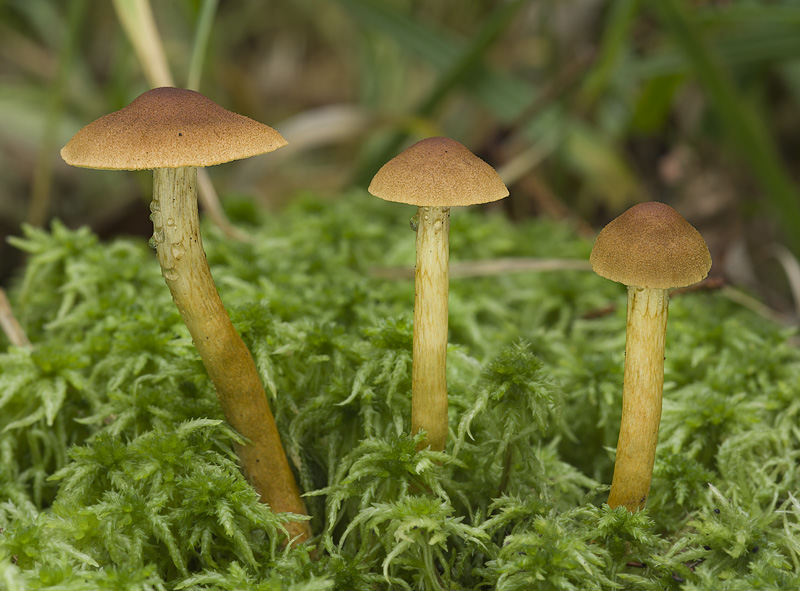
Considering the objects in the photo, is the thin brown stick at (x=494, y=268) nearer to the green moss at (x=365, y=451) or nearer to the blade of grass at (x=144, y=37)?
the green moss at (x=365, y=451)

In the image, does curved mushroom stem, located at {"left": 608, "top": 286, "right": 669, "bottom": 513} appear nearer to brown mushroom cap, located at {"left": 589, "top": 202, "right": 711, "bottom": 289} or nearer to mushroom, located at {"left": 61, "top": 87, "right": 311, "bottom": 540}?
brown mushroom cap, located at {"left": 589, "top": 202, "right": 711, "bottom": 289}

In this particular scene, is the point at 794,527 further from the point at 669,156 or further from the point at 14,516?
the point at 669,156

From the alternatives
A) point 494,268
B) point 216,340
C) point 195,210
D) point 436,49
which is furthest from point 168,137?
point 436,49

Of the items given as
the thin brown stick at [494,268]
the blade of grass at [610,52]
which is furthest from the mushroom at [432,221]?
the blade of grass at [610,52]

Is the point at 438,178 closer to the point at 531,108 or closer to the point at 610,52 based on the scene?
the point at 610,52

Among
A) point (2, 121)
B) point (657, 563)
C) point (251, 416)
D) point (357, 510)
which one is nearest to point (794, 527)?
point (657, 563)
